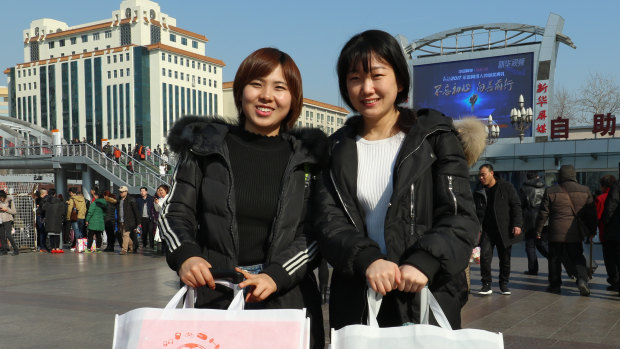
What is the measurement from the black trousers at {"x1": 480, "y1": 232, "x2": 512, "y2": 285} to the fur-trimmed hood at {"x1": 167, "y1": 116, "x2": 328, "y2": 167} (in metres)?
5.97

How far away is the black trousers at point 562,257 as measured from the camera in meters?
7.77

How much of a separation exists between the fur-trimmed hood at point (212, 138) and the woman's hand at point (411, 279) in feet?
1.87

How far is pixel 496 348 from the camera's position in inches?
64.1

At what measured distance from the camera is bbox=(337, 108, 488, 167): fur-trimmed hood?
6.62 feet

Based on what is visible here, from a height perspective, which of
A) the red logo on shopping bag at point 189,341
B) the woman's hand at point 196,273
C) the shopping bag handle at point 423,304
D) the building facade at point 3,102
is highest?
the building facade at point 3,102

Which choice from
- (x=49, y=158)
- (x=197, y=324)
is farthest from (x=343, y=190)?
(x=49, y=158)

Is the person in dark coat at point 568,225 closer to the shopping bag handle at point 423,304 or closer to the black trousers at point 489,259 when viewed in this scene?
the black trousers at point 489,259

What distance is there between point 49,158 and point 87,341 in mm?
26822

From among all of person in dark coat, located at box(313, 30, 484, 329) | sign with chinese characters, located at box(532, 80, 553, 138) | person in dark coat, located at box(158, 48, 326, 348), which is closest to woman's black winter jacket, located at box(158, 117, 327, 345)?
person in dark coat, located at box(158, 48, 326, 348)

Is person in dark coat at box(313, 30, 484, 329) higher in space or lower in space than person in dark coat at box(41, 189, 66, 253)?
higher

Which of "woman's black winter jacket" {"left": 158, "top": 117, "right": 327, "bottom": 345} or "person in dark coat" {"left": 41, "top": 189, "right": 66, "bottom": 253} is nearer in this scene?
"woman's black winter jacket" {"left": 158, "top": 117, "right": 327, "bottom": 345}

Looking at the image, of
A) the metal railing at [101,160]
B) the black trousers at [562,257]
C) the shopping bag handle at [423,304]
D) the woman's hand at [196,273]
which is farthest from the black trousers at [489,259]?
Result: the metal railing at [101,160]

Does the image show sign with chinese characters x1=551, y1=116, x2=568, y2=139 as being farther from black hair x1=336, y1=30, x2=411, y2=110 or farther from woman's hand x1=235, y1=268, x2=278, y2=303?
woman's hand x1=235, y1=268, x2=278, y2=303

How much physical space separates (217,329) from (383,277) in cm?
53
